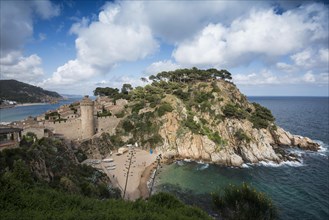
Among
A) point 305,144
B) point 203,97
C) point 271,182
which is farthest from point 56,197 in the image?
point 305,144

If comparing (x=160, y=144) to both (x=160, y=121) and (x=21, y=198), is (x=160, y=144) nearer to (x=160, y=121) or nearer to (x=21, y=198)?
(x=160, y=121)

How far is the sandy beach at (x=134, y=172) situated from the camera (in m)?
26.6

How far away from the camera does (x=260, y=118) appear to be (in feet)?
164

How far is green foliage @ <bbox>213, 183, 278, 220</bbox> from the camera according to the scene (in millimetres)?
19906

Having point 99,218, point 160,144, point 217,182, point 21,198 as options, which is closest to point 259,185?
point 217,182

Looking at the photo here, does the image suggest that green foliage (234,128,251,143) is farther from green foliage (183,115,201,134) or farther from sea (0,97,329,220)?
green foliage (183,115,201,134)

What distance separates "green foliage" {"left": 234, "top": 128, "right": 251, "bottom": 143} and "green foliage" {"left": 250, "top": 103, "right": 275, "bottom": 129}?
4023mm

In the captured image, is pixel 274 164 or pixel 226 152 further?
pixel 226 152

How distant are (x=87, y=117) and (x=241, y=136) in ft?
92.6

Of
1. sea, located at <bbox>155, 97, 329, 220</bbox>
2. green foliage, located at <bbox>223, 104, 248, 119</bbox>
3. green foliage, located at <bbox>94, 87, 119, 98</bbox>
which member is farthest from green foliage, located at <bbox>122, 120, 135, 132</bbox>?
green foliage, located at <bbox>94, 87, 119, 98</bbox>

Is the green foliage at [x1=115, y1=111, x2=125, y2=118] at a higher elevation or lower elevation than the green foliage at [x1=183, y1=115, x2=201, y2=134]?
higher

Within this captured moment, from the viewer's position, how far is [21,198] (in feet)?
42.3

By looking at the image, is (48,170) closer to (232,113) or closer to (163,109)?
(163,109)

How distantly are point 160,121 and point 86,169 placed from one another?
2074cm
